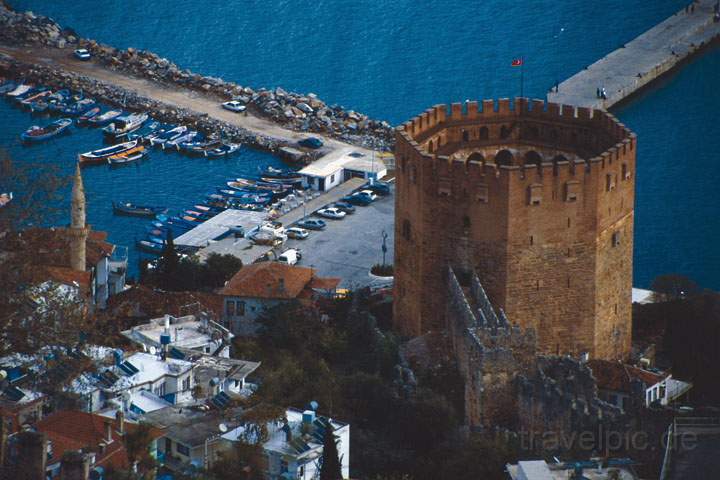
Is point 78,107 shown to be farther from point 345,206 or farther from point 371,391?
point 371,391

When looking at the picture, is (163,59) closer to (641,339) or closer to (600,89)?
(600,89)

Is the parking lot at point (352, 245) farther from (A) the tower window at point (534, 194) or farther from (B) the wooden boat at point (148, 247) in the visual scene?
(A) the tower window at point (534, 194)

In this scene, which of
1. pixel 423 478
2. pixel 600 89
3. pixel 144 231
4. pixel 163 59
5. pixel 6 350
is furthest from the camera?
pixel 163 59

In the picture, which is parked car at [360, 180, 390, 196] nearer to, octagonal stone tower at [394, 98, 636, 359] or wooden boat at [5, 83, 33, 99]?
wooden boat at [5, 83, 33, 99]

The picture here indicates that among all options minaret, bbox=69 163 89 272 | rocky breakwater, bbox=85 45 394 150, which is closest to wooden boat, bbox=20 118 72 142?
rocky breakwater, bbox=85 45 394 150

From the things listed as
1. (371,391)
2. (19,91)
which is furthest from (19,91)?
(371,391)

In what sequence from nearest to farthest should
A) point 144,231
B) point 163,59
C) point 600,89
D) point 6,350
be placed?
point 6,350
point 144,231
point 600,89
point 163,59

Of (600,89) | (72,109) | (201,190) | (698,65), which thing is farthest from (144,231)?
(698,65)
